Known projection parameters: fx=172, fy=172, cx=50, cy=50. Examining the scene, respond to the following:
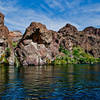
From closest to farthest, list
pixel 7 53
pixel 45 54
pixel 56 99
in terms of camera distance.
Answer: pixel 56 99 < pixel 7 53 < pixel 45 54

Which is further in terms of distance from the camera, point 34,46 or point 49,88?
point 34,46

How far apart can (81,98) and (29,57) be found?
389 ft

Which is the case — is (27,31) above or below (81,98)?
above

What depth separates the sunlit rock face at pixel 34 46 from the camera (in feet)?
460

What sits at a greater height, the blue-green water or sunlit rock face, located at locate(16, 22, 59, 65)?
sunlit rock face, located at locate(16, 22, 59, 65)

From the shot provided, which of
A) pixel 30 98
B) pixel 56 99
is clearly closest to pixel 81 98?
pixel 56 99

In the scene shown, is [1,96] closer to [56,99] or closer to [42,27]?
[56,99]

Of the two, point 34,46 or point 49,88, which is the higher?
point 34,46

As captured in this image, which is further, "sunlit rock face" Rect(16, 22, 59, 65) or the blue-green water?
"sunlit rock face" Rect(16, 22, 59, 65)

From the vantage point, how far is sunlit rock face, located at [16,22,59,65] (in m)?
140

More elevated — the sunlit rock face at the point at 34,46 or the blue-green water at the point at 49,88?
the sunlit rock face at the point at 34,46

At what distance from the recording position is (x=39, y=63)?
14350 cm

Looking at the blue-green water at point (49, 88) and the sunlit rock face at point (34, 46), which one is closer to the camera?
the blue-green water at point (49, 88)

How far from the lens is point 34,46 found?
14675cm
